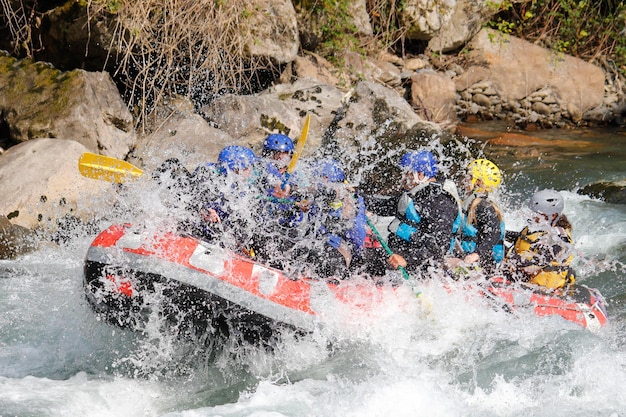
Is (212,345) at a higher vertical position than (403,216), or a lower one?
lower

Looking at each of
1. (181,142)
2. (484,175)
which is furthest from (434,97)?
(484,175)

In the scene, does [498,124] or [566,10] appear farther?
[566,10]

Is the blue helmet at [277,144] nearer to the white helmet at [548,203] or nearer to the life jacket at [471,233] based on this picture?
the life jacket at [471,233]

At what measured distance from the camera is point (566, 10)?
500 inches

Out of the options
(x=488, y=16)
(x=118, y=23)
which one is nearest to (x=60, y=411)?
(x=118, y=23)

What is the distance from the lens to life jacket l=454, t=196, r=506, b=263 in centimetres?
522

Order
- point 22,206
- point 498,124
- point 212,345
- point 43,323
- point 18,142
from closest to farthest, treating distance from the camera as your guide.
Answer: point 212,345 → point 43,323 → point 22,206 → point 18,142 → point 498,124

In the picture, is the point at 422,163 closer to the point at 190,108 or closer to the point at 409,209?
the point at 409,209

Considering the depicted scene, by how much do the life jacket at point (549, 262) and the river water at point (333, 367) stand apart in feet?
0.92

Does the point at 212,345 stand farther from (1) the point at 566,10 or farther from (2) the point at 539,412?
(1) the point at 566,10

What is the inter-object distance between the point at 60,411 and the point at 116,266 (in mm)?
951

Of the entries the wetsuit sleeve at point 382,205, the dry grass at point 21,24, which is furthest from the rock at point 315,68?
the wetsuit sleeve at point 382,205

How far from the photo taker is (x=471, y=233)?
5.25 meters

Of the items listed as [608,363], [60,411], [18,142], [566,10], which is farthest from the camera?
[566,10]
